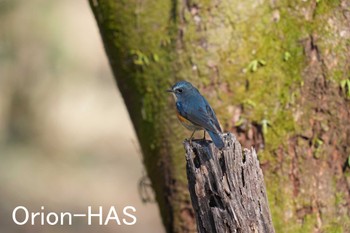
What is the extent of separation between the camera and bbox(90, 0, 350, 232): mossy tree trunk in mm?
6945

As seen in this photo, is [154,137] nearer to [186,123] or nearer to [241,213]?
[186,123]

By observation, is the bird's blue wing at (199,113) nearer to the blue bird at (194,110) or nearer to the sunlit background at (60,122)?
the blue bird at (194,110)

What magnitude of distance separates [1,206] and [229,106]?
49.7ft

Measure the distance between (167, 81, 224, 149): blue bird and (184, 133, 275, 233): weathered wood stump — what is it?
14.5 inches

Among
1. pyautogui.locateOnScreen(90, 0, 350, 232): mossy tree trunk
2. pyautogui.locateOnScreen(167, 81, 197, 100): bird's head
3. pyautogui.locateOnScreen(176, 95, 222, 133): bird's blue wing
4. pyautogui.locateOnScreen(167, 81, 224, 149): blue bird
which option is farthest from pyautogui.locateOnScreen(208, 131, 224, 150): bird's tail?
pyautogui.locateOnScreen(90, 0, 350, 232): mossy tree trunk

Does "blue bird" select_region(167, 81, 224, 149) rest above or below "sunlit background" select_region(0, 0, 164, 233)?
below

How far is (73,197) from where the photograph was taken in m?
21.7

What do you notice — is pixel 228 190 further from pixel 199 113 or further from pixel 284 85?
pixel 284 85

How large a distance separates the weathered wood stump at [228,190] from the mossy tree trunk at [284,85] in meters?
2.07

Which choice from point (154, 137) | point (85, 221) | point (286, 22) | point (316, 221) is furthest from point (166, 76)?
point (85, 221)

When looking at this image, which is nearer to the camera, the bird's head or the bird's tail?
the bird's tail

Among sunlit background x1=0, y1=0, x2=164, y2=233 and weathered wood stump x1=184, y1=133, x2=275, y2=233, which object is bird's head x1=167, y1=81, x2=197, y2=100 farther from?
sunlit background x1=0, y1=0, x2=164, y2=233

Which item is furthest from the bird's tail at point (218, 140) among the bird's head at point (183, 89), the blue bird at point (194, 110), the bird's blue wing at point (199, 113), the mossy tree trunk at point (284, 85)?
the mossy tree trunk at point (284, 85)

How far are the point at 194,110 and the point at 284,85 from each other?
4.87 feet
